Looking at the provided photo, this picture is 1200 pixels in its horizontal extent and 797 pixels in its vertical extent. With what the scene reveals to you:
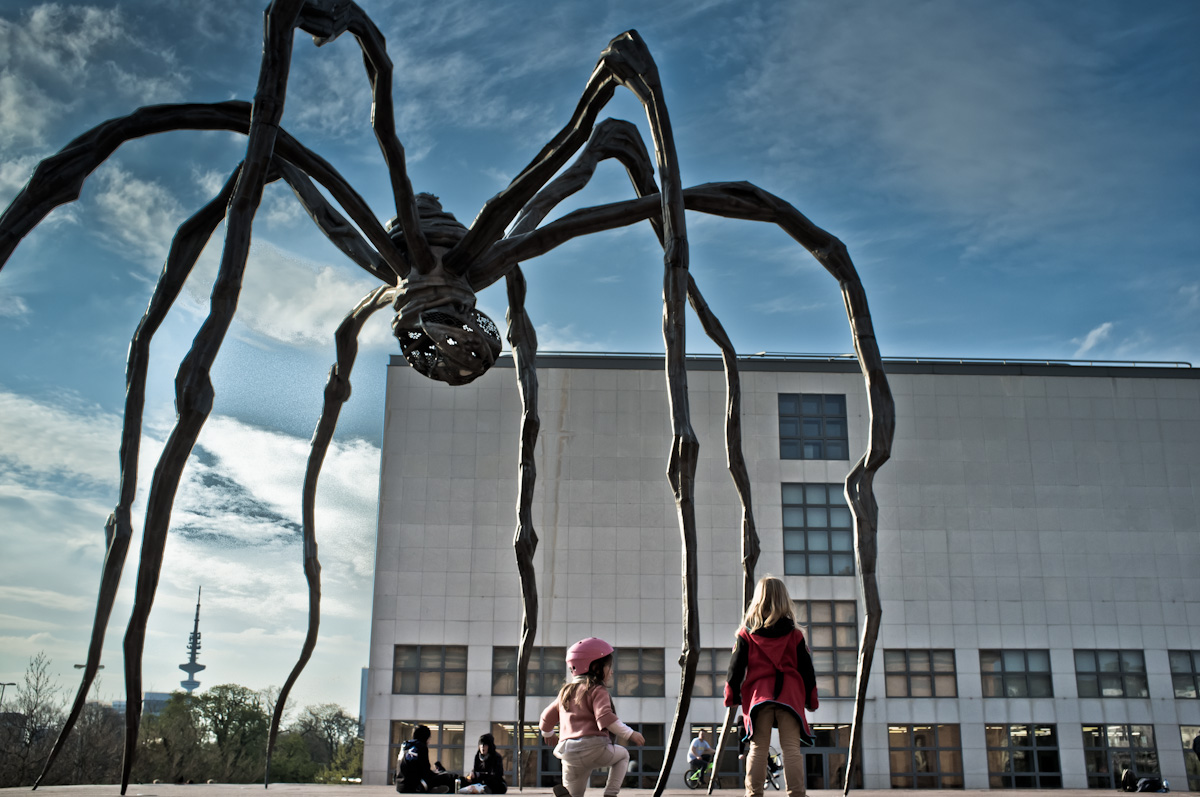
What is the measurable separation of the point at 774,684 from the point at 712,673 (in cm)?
2469

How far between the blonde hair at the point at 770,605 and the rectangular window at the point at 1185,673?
29.6m

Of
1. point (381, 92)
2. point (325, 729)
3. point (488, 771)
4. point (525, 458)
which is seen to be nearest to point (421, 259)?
point (381, 92)

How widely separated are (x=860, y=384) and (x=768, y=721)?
27.3 m

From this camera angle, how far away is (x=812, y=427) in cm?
3111

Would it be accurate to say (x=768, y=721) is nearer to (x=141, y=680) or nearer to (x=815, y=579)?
(x=141, y=680)

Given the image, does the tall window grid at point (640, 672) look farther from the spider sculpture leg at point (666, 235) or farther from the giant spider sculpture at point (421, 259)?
the spider sculpture leg at point (666, 235)

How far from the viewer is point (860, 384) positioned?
31.5 m

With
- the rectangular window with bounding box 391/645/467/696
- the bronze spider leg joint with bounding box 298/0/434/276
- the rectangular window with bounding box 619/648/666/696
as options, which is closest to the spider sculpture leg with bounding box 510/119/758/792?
the bronze spider leg joint with bounding box 298/0/434/276

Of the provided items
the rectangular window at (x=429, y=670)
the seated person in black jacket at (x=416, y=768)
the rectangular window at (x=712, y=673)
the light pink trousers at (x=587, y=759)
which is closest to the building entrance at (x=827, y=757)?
the rectangular window at (x=712, y=673)

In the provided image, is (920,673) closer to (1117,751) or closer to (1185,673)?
(1117,751)

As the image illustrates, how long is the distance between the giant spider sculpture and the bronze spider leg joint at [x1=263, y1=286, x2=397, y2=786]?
0.05 feet

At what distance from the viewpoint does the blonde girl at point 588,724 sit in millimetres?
5809

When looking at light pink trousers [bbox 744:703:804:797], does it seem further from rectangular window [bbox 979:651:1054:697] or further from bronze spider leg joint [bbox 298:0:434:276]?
rectangular window [bbox 979:651:1054:697]

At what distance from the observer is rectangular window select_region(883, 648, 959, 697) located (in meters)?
29.2
